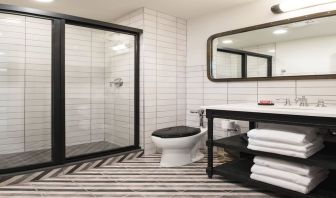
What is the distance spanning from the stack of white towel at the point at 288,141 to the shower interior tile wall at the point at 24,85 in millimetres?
2506

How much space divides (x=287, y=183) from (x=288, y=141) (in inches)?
12.4

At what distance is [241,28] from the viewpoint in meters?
2.71

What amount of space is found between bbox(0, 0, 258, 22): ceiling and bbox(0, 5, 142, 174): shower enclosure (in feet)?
0.80

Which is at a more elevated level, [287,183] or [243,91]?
[243,91]

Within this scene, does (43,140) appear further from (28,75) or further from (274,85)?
(274,85)

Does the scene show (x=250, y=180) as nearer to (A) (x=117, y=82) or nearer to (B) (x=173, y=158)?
(B) (x=173, y=158)

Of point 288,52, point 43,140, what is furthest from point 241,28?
point 43,140

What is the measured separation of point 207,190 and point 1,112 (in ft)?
8.65

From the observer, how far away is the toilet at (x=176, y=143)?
8.00 feet

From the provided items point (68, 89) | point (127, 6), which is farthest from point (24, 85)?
point (127, 6)

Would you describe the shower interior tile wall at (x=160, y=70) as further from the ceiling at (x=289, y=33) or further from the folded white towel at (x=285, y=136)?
the folded white towel at (x=285, y=136)

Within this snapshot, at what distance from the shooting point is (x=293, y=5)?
225cm

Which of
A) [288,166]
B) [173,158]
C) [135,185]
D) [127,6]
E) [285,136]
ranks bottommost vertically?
[135,185]

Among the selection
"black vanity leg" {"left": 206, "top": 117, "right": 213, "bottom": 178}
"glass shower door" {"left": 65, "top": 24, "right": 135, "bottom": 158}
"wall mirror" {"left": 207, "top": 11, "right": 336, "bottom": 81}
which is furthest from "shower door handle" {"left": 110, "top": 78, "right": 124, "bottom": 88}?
"black vanity leg" {"left": 206, "top": 117, "right": 213, "bottom": 178}
